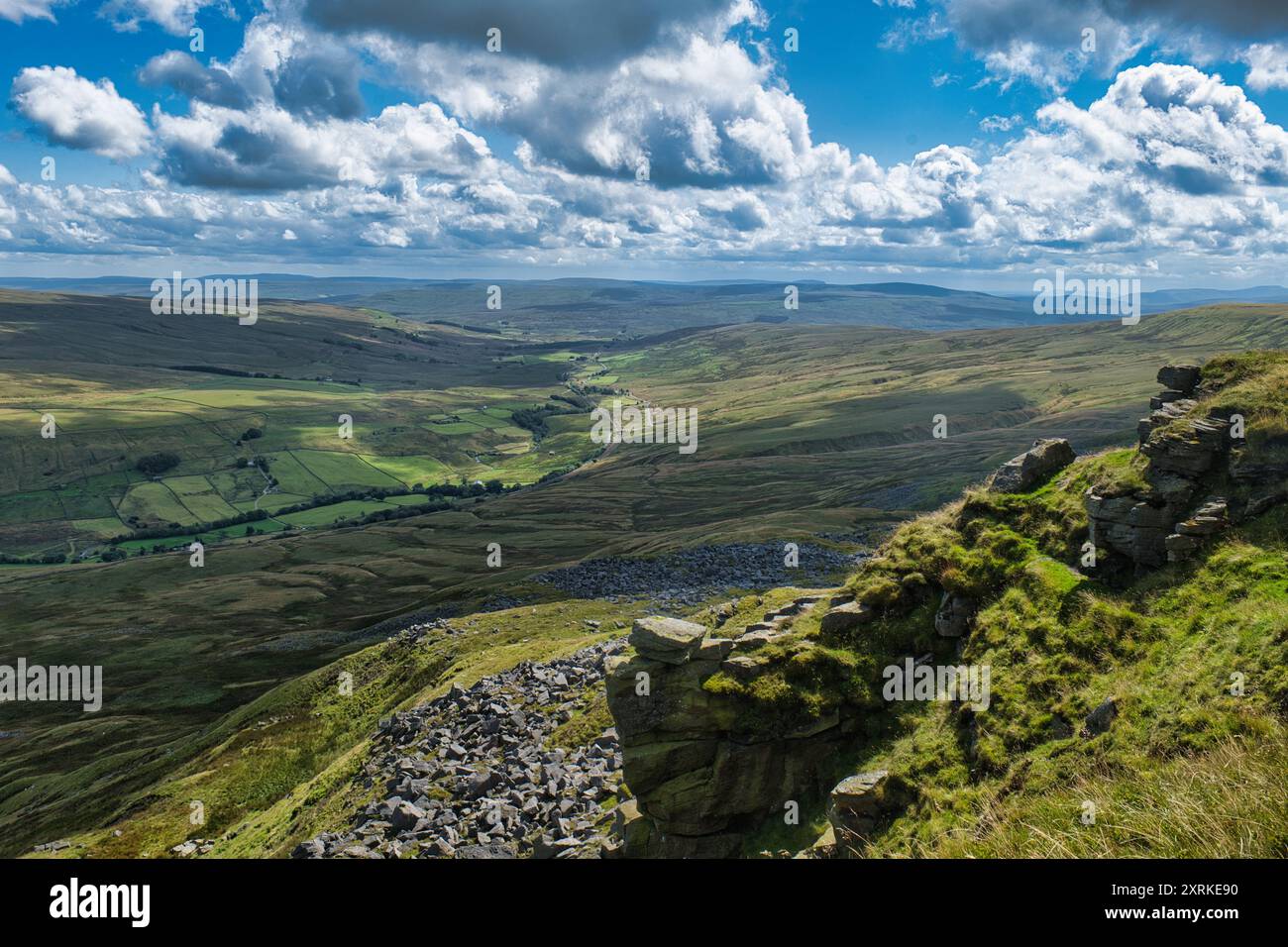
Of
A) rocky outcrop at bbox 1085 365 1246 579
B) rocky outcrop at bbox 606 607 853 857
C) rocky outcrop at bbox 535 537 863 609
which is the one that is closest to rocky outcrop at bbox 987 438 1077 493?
rocky outcrop at bbox 1085 365 1246 579

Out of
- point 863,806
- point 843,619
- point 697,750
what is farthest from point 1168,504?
point 697,750

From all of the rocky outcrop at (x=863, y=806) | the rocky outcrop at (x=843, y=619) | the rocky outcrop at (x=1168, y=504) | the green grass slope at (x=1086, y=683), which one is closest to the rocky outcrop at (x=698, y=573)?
the rocky outcrop at (x=843, y=619)

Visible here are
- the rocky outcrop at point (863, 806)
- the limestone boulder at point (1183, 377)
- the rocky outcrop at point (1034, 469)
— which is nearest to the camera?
the rocky outcrop at point (863, 806)

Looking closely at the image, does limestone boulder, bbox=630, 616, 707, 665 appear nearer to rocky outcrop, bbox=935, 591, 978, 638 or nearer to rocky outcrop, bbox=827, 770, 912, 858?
rocky outcrop, bbox=827, 770, 912, 858

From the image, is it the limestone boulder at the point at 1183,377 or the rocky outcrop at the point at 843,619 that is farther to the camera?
the limestone boulder at the point at 1183,377

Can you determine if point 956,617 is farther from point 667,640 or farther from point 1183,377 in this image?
point 1183,377

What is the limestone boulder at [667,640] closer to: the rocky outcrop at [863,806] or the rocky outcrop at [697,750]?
the rocky outcrop at [697,750]
